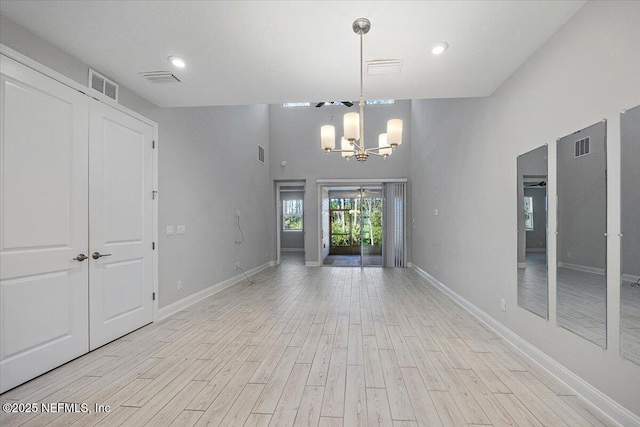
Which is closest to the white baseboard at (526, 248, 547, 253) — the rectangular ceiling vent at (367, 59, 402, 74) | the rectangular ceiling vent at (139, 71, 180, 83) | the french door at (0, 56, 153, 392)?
the rectangular ceiling vent at (367, 59, 402, 74)

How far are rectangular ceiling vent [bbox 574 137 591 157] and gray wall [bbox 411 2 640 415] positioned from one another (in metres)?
0.13

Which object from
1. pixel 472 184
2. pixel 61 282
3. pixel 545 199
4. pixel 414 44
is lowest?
pixel 61 282

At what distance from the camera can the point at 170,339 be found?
3.35 m

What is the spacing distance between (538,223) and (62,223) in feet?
13.9

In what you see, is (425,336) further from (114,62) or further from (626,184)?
(114,62)

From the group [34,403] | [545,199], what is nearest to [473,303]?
[545,199]

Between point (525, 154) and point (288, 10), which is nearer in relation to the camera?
point (288, 10)

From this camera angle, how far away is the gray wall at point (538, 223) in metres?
2.66

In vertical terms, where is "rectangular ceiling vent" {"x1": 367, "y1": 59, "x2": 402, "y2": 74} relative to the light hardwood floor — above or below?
above

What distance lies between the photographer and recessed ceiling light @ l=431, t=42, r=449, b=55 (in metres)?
2.58

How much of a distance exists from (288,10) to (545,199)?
260 cm

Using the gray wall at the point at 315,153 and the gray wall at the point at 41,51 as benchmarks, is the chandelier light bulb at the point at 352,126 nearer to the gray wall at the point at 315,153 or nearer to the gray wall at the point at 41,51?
the gray wall at the point at 41,51

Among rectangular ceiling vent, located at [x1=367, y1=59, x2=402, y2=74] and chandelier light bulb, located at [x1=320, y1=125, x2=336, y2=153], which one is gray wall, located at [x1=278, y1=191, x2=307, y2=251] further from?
rectangular ceiling vent, located at [x1=367, y1=59, x2=402, y2=74]

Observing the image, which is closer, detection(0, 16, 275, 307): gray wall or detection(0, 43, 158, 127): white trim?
detection(0, 43, 158, 127): white trim
